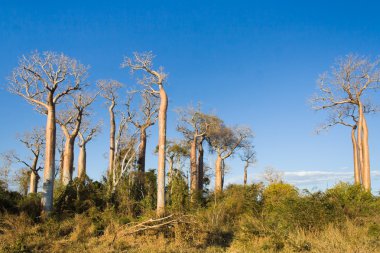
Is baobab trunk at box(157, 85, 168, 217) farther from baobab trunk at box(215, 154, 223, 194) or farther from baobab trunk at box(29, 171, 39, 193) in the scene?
baobab trunk at box(29, 171, 39, 193)

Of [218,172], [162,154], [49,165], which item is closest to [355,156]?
[218,172]

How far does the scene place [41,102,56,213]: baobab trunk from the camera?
15.6m

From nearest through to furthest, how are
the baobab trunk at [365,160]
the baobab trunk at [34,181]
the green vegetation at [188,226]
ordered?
the green vegetation at [188,226]
the baobab trunk at [365,160]
the baobab trunk at [34,181]

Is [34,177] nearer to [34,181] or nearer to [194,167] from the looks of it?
[34,181]

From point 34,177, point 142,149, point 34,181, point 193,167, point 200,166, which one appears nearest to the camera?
point 142,149

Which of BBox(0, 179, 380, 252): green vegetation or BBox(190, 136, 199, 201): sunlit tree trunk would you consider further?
BBox(190, 136, 199, 201): sunlit tree trunk

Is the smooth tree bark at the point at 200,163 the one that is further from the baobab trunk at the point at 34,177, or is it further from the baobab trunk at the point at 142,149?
the baobab trunk at the point at 34,177

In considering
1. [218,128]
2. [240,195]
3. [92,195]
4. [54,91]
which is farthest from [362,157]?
[54,91]

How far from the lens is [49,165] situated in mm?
16016

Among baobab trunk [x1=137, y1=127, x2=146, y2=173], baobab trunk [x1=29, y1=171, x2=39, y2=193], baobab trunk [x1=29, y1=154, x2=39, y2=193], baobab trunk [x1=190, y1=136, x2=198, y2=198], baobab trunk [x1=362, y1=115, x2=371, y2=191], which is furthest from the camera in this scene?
baobab trunk [x1=29, y1=154, x2=39, y2=193]

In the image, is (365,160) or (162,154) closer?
(162,154)

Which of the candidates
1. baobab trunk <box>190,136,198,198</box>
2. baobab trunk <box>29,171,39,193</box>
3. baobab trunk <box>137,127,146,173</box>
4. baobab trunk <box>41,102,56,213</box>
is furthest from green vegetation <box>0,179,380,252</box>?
baobab trunk <box>29,171,39,193</box>

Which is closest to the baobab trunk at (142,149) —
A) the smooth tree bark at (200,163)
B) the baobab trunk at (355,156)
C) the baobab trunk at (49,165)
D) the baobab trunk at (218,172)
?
the smooth tree bark at (200,163)

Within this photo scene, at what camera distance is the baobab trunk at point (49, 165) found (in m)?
15.6
